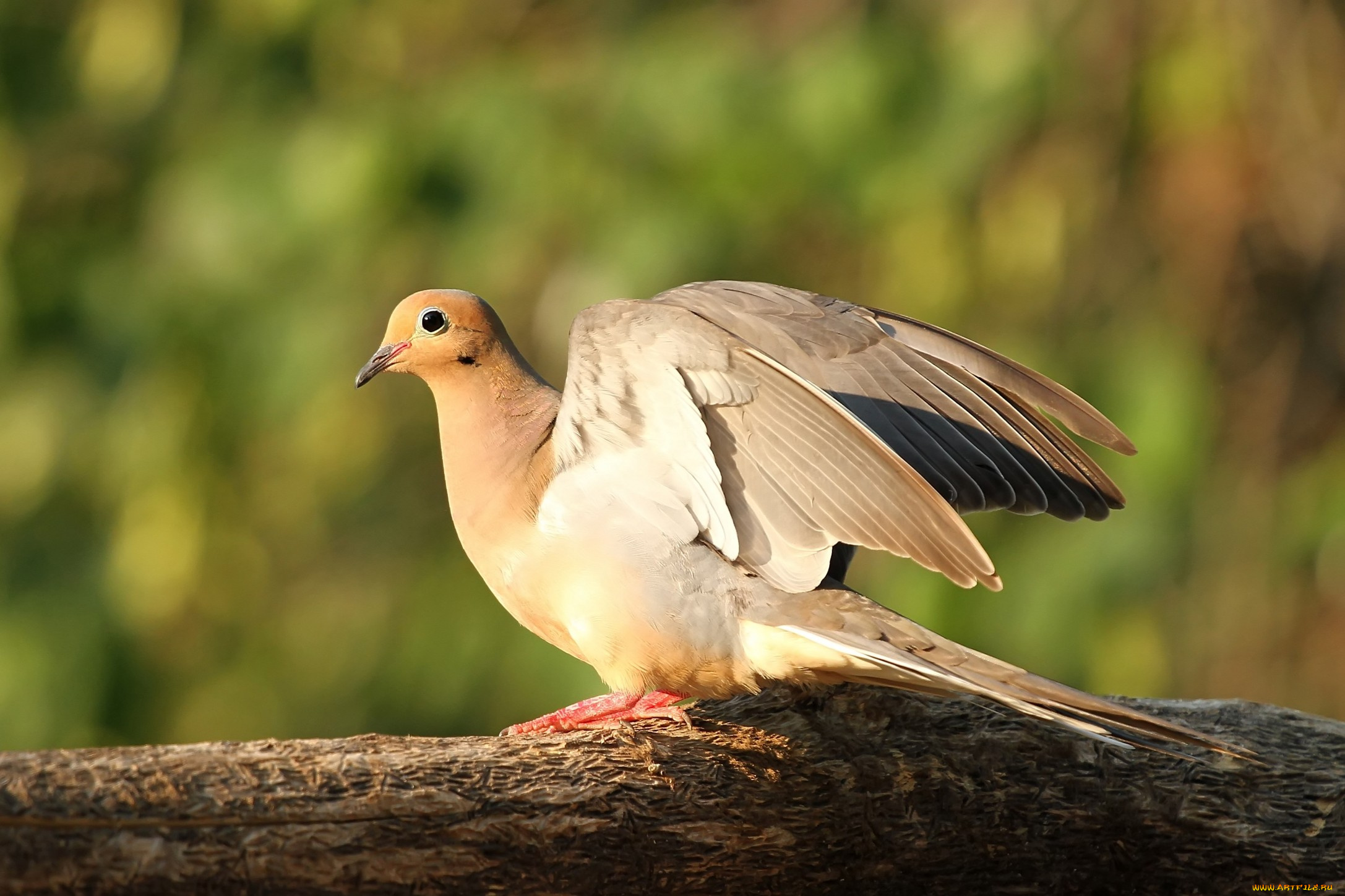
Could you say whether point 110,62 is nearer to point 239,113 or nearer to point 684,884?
point 239,113

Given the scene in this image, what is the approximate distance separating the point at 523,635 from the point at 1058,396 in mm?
5062

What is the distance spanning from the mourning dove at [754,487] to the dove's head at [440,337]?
35 centimetres

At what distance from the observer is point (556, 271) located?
7996mm

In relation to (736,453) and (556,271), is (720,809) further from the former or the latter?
(556,271)

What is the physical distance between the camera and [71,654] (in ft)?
26.4

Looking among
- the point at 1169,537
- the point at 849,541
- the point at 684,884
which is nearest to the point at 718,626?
the point at 849,541

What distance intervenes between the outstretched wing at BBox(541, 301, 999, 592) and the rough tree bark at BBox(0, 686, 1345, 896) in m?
0.41

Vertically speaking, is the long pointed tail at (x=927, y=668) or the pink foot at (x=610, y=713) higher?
the long pointed tail at (x=927, y=668)

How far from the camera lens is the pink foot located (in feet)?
10.3

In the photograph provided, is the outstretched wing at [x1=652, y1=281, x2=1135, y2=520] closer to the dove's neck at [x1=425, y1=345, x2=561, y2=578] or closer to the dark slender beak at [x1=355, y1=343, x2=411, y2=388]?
the dove's neck at [x1=425, y1=345, x2=561, y2=578]

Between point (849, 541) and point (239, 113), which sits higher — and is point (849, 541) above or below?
below

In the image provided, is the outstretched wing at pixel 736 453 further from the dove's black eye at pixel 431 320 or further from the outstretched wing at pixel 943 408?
the dove's black eye at pixel 431 320

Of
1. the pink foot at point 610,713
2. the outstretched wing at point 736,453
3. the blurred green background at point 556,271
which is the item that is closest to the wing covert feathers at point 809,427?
the outstretched wing at point 736,453

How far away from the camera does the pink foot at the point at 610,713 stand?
3.14 m
